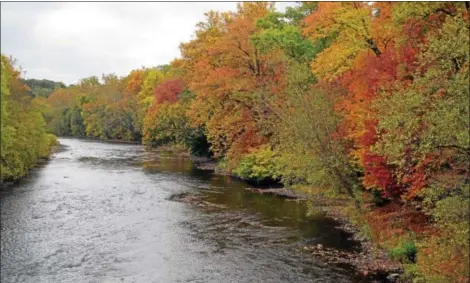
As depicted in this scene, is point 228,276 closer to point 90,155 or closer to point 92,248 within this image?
point 92,248

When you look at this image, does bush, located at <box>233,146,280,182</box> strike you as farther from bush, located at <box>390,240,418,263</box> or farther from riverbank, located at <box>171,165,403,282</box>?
bush, located at <box>390,240,418,263</box>

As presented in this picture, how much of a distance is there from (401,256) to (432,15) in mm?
9814

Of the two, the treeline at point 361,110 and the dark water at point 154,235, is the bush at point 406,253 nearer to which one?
the treeline at point 361,110

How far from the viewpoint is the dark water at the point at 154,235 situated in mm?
18047

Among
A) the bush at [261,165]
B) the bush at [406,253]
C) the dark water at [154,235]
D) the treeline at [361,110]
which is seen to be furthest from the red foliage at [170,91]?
the bush at [406,253]

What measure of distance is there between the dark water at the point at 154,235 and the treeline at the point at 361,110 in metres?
3.15

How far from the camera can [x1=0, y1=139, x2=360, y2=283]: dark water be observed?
18.0m

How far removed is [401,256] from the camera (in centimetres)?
1862

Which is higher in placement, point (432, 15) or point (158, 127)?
point (432, 15)

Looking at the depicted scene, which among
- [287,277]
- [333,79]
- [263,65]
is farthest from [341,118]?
[263,65]

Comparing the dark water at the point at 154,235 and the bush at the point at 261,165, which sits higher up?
the bush at the point at 261,165

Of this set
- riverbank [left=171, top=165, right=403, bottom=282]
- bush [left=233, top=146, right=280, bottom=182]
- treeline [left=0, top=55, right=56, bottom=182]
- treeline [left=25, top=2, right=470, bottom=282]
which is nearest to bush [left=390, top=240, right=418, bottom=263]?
treeline [left=25, top=2, right=470, bottom=282]

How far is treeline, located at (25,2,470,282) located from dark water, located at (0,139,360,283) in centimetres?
315

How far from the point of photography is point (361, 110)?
21.3 meters
